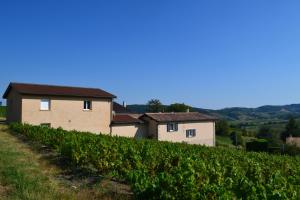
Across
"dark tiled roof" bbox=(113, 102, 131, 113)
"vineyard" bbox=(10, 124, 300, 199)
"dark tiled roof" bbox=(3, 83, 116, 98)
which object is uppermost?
"dark tiled roof" bbox=(3, 83, 116, 98)

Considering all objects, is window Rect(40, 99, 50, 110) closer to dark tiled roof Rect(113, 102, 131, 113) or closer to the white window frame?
the white window frame

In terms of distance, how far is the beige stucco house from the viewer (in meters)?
36.2

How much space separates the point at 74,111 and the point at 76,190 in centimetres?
3046

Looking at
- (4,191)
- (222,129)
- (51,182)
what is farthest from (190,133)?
(4,191)

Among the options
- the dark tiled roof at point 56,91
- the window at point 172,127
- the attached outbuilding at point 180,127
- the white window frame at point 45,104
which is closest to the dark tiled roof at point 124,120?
the attached outbuilding at point 180,127

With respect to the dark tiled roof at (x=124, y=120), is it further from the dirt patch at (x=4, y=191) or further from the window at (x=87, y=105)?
the dirt patch at (x=4, y=191)

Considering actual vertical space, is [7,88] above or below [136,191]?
above

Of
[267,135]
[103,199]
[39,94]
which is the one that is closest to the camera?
[103,199]

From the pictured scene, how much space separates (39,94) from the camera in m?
36.1

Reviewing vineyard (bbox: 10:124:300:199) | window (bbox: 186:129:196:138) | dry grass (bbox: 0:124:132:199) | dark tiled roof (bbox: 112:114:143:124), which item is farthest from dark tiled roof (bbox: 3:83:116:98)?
vineyard (bbox: 10:124:300:199)

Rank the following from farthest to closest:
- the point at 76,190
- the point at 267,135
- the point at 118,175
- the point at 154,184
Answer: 1. the point at 267,135
2. the point at 118,175
3. the point at 76,190
4. the point at 154,184

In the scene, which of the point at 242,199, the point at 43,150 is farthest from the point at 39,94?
the point at 242,199

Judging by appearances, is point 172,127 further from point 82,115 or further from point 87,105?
point 82,115

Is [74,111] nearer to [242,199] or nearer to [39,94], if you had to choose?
[39,94]
